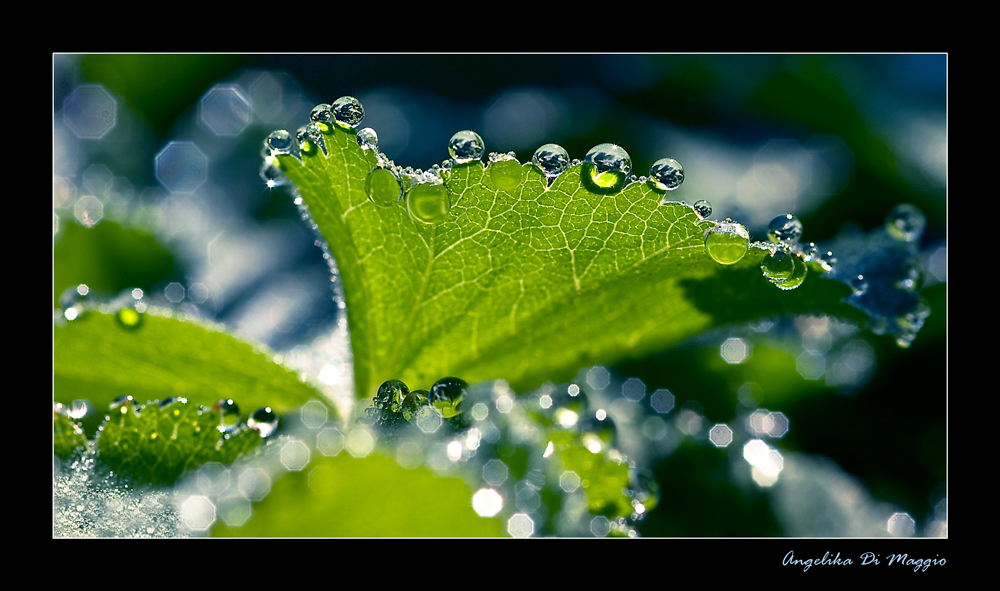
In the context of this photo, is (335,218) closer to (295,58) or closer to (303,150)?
(303,150)

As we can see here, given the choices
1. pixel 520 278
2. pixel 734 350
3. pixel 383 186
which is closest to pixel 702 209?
pixel 520 278

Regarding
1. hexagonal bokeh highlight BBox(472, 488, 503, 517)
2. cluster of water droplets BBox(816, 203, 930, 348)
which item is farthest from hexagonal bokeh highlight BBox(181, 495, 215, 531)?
cluster of water droplets BBox(816, 203, 930, 348)

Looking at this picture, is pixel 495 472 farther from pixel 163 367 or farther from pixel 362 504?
pixel 163 367

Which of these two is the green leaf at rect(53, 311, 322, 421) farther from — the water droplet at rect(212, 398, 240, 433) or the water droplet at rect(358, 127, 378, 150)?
the water droplet at rect(358, 127, 378, 150)

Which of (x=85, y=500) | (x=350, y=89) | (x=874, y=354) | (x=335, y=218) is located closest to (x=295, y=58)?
(x=350, y=89)

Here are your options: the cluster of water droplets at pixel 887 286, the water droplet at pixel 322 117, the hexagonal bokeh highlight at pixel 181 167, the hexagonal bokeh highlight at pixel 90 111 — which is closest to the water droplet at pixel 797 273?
the cluster of water droplets at pixel 887 286

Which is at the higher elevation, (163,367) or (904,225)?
(904,225)

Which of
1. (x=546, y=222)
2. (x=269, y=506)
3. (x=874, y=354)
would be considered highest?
(x=546, y=222)
